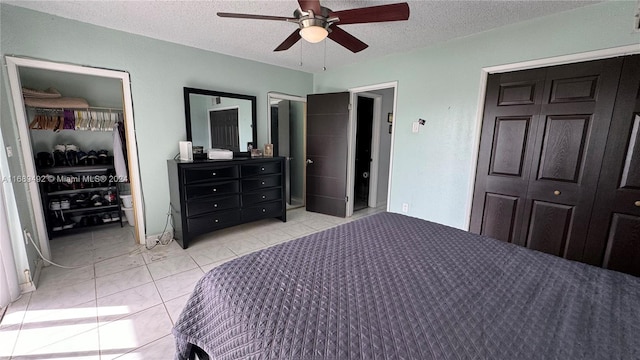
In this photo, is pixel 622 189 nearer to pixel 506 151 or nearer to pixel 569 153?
pixel 569 153

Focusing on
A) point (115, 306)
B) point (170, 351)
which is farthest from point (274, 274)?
point (115, 306)

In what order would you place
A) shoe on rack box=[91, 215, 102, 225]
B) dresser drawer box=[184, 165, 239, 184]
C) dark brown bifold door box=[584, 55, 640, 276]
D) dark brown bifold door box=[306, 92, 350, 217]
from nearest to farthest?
dark brown bifold door box=[584, 55, 640, 276], dresser drawer box=[184, 165, 239, 184], shoe on rack box=[91, 215, 102, 225], dark brown bifold door box=[306, 92, 350, 217]

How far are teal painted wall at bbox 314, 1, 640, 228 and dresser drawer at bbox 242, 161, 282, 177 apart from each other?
1643 mm

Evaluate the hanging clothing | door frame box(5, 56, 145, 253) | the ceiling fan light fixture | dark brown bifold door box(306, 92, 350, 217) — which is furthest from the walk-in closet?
the ceiling fan light fixture

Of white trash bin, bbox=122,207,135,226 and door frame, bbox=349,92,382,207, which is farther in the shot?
door frame, bbox=349,92,382,207

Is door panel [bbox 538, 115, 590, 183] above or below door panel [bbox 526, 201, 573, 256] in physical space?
above

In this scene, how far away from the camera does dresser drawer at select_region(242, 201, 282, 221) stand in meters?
3.26

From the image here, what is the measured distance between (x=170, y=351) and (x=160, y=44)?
9.80 ft

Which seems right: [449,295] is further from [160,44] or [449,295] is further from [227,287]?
[160,44]

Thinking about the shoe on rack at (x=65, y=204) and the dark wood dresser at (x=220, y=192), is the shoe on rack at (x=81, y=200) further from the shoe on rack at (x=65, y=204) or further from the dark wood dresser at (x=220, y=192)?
the dark wood dresser at (x=220, y=192)

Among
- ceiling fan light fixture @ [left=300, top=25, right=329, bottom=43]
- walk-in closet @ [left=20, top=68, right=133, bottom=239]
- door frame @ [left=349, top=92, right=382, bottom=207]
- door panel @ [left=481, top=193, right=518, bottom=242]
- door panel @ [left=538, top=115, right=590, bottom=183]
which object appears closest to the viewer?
ceiling fan light fixture @ [left=300, top=25, right=329, bottom=43]

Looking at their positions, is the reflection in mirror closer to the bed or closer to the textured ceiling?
the textured ceiling

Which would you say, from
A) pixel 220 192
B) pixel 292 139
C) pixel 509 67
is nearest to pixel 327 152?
pixel 292 139

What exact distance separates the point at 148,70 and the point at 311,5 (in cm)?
221
